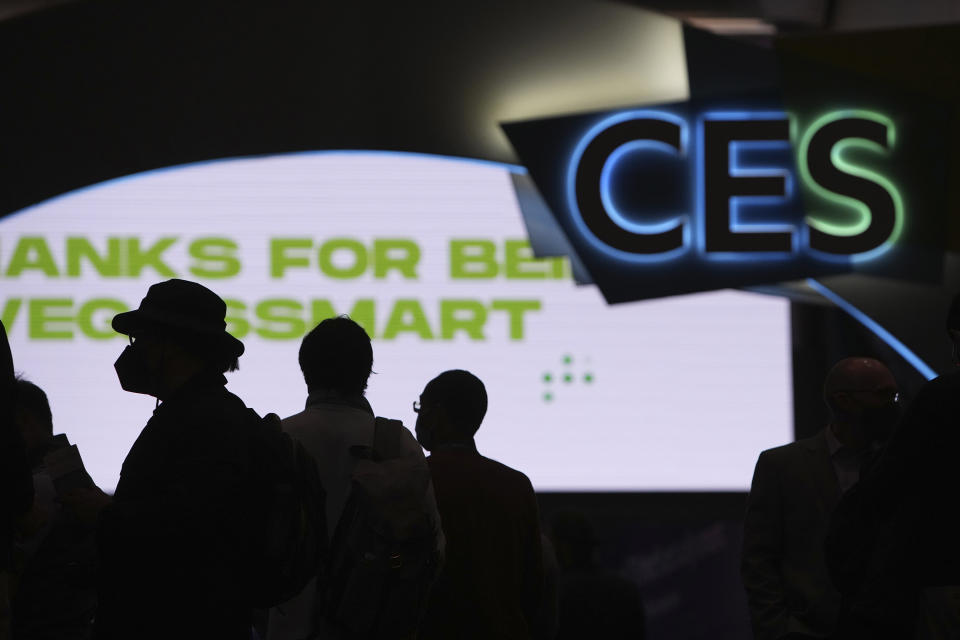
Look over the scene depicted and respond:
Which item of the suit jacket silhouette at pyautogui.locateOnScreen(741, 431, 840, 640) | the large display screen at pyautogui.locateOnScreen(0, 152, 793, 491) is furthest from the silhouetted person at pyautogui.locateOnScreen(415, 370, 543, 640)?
the large display screen at pyautogui.locateOnScreen(0, 152, 793, 491)

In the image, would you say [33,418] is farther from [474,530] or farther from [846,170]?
[846,170]

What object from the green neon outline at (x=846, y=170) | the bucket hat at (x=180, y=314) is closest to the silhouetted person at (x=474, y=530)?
the bucket hat at (x=180, y=314)

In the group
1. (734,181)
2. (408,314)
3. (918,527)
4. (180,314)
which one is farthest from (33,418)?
(734,181)

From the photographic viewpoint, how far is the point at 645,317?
684 cm

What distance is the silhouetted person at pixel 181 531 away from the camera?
242 centimetres

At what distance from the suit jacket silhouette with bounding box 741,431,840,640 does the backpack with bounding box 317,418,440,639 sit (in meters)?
1.20

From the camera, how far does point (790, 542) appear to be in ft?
12.4

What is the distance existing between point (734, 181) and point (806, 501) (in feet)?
10.8

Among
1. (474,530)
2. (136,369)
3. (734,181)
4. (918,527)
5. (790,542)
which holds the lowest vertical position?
(790,542)

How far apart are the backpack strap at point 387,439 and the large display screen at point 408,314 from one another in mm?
3604

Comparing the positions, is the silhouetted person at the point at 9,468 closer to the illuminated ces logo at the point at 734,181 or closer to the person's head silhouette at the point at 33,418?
the person's head silhouette at the point at 33,418

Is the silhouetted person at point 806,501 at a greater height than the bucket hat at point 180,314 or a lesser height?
lesser

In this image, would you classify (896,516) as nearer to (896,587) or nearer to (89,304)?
(896,587)

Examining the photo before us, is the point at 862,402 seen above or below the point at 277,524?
above
